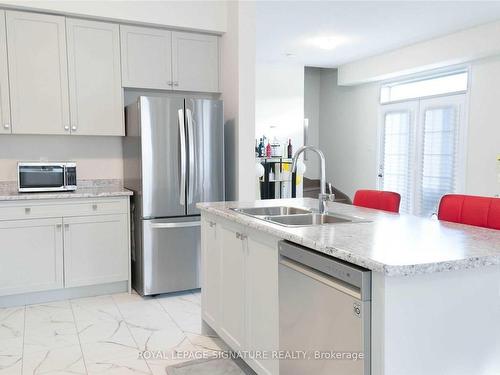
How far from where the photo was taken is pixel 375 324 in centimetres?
140

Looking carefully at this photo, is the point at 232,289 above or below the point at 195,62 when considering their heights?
below

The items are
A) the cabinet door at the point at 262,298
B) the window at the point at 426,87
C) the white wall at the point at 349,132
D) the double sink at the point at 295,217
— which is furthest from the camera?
the white wall at the point at 349,132

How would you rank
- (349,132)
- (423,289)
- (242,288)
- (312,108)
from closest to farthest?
1. (423,289)
2. (242,288)
3. (349,132)
4. (312,108)

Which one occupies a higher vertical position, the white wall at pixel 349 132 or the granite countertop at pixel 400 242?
the white wall at pixel 349 132

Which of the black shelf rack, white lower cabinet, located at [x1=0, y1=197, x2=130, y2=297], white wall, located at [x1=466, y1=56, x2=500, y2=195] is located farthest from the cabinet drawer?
white wall, located at [x1=466, y1=56, x2=500, y2=195]

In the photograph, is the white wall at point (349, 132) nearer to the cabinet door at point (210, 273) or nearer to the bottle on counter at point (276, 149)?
the bottle on counter at point (276, 149)

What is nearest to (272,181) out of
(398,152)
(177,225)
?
(398,152)

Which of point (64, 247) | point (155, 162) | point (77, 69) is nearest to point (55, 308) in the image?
point (64, 247)

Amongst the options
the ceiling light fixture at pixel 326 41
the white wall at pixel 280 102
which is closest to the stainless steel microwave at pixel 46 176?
the ceiling light fixture at pixel 326 41

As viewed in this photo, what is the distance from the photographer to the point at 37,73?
364cm

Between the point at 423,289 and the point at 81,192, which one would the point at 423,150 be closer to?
the point at 81,192

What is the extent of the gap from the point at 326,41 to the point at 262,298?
4362 millimetres

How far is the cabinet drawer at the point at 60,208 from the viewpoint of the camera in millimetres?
3426

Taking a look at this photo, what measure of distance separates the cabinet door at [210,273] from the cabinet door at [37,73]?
1.79 m
